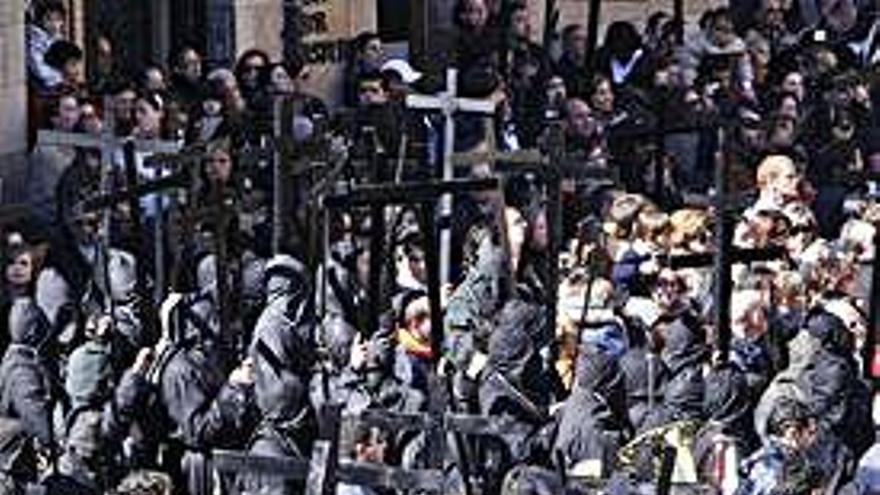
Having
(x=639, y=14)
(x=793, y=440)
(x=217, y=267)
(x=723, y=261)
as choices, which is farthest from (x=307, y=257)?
(x=639, y=14)

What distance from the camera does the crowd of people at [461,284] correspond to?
2112 cm

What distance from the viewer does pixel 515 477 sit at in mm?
20062

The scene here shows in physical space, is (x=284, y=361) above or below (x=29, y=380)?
above

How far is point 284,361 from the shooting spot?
71.7 ft

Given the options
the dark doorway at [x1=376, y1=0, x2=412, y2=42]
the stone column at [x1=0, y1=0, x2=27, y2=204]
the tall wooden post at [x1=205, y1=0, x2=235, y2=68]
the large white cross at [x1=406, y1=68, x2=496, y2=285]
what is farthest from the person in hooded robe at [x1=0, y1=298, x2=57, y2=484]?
the dark doorway at [x1=376, y1=0, x2=412, y2=42]

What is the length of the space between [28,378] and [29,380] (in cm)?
1

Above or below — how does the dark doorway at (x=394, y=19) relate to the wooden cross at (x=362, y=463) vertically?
above

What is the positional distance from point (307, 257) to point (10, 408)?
1.82 meters

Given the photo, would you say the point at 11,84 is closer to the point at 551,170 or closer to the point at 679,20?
the point at 551,170

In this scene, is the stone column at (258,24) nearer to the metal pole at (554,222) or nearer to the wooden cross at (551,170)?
the wooden cross at (551,170)

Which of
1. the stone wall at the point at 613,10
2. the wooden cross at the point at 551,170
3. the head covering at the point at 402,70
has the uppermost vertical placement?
the stone wall at the point at 613,10

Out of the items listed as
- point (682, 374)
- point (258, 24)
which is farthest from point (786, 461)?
point (258, 24)

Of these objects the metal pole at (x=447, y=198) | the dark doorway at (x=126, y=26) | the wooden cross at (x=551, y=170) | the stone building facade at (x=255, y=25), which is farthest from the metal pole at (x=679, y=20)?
the wooden cross at (x=551, y=170)

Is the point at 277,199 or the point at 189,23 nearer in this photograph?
the point at 277,199
